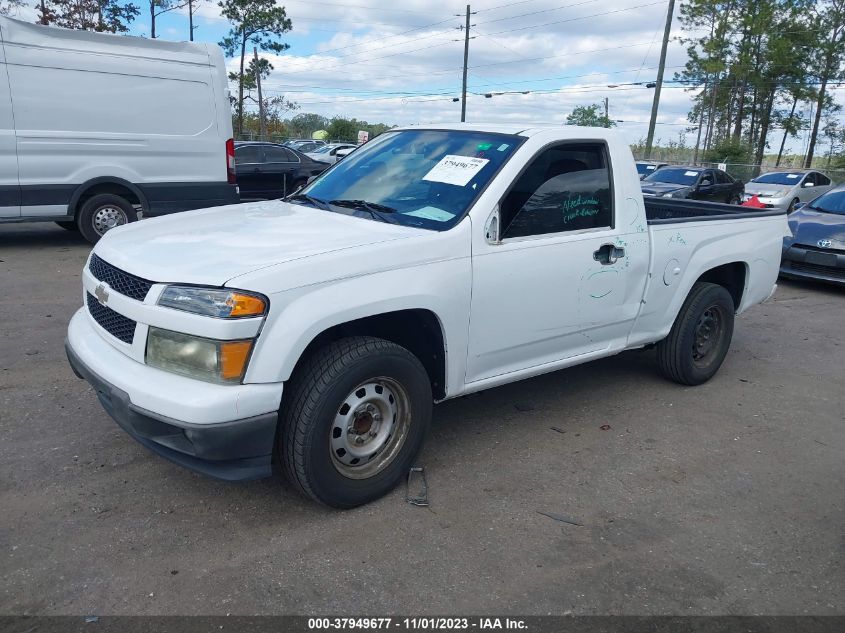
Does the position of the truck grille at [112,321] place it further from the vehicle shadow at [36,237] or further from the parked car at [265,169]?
the parked car at [265,169]

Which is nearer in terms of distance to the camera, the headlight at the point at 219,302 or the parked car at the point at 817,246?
the headlight at the point at 219,302

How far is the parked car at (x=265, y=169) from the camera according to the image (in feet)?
51.0

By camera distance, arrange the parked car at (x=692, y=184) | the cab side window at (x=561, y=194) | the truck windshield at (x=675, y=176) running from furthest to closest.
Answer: the truck windshield at (x=675, y=176) → the parked car at (x=692, y=184) → the cab side window at (x=561, y=194)

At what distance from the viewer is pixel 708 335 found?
219 inches

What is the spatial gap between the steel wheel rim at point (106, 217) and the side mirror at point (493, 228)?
7567 mm

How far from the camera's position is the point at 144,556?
3.02m

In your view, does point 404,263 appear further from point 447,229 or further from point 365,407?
point 365,407

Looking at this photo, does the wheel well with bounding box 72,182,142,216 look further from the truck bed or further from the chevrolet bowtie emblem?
the truck bed

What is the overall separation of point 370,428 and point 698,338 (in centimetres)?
314

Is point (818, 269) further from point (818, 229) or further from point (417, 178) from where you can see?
point (417, 178)

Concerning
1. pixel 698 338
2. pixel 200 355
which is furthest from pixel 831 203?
pixel 200 355

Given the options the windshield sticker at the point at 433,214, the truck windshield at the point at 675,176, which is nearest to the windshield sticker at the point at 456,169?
the windshield sticker at the point at 433,214

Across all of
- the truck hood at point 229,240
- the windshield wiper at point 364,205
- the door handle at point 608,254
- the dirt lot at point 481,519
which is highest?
the windshield wiper at point 364,205

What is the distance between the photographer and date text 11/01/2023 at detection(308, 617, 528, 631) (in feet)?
8.76
